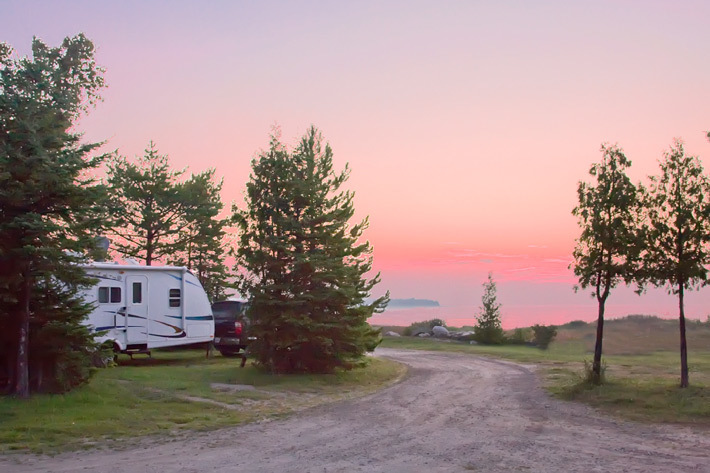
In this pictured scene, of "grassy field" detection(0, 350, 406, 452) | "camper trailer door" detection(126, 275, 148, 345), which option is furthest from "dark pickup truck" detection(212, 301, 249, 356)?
"grassy field" detection(0, 350, 406, 452)

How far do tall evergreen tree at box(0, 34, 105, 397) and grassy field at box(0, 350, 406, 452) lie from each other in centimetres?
80

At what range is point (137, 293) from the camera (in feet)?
62.4

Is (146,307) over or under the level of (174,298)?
under

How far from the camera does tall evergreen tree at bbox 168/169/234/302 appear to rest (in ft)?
102

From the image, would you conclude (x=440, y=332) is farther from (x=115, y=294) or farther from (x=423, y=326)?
(x=115, y=294)

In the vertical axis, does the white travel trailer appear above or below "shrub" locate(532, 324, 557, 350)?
above

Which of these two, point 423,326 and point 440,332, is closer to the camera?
point 440,332

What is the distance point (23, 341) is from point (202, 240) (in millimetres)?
20014

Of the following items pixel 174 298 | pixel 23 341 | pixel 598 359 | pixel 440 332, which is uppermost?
pixel 174 298

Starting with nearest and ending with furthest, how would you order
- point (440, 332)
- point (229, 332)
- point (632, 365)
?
point (632, 365) → point (229, 332) → point (440, 332)

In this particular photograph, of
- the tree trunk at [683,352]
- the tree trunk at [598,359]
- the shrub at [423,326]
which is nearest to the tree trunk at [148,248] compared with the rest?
the shrub at [423,326]

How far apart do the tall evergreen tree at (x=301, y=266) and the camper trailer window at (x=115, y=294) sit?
4.27m

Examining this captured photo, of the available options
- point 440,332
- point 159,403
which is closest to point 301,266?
point 159,403

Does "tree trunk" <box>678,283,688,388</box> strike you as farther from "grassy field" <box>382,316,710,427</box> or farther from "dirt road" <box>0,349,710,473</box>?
"dirt road" <box>0,349,710,473</box>
